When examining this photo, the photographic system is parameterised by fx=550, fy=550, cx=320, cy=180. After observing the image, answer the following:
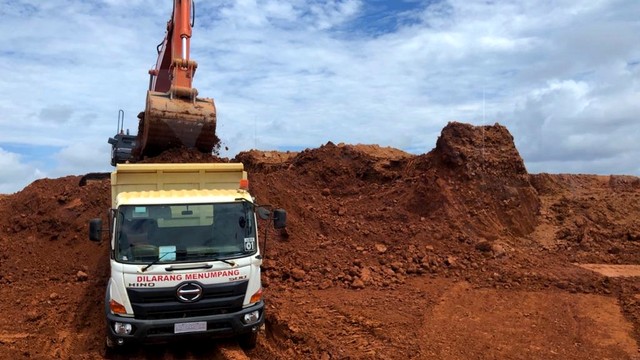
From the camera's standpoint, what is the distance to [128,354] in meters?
7.44

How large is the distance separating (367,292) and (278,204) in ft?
13.6

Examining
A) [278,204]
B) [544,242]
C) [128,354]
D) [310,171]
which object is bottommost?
[128,354]

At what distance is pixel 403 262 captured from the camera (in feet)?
40.5

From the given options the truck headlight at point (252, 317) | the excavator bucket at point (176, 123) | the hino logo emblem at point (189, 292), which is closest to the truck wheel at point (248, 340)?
the truck headlight at point (252, 317)

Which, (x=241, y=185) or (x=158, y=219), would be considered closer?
(x=158, y=219)

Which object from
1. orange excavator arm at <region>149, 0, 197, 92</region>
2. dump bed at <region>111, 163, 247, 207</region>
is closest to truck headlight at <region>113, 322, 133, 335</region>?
dump bed at <region>111, 163, 247, 207</region>

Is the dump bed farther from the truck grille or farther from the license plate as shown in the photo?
the license plate

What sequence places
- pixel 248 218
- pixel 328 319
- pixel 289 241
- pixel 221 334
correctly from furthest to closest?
pixel 289 241 → pixel 328 319 → pixel 248 218 → pixel 221 334

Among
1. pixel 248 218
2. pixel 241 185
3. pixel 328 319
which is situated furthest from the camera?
pixel 328 319

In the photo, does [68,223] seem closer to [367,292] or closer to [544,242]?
[367,292]

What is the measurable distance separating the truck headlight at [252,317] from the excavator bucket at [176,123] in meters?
6.28

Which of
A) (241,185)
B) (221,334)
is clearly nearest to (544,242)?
(241,185)

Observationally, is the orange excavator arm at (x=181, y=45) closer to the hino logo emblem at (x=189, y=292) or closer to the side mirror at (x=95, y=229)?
the side mirror at (x=95, y=229)

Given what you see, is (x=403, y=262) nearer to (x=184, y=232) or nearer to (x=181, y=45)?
(x=184, y=232)
